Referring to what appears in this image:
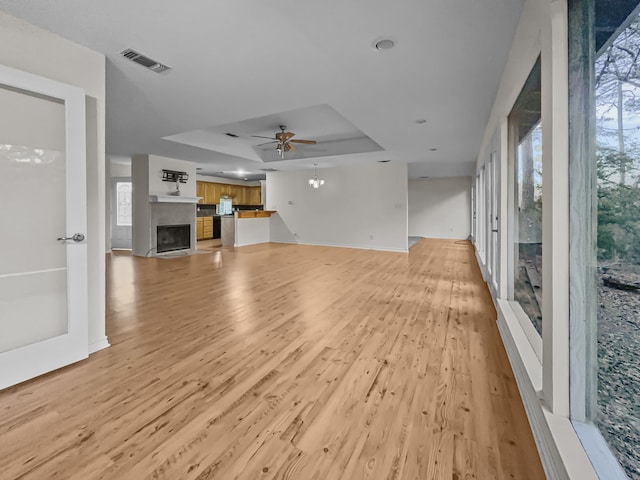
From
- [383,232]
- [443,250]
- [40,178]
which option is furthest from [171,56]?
[443,250]

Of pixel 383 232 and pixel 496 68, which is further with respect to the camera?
pixel 383 232

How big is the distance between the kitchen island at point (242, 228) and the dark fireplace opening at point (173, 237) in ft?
4.14

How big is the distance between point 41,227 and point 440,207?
11.5 m

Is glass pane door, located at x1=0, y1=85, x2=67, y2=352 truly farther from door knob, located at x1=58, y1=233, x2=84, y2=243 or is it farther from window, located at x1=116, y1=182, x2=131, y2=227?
window, located at x1=116, y1=182, x2=131, y2=227

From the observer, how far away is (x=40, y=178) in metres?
2.01

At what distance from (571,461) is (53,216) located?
3194 mm

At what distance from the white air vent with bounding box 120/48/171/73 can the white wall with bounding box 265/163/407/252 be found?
642 cm

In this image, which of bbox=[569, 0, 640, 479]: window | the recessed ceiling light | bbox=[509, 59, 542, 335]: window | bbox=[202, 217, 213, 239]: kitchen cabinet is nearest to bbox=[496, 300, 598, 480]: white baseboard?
bbox=[569, 0, 640, 479]: window

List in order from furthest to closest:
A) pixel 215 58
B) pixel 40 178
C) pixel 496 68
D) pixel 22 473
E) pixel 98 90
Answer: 1. pixel 496 68
2. pixel 215 58
3. pixel 98 90
4. pixel 40 178
5. pixel 22 473

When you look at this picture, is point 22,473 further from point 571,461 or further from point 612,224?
point 612,224

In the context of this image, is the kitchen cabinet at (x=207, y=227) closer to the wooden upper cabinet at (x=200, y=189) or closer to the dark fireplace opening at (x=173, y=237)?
the wooden upper cabinet at (x=200, y=189)

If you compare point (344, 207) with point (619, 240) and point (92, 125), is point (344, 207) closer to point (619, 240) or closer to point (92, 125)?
point (92, 125)

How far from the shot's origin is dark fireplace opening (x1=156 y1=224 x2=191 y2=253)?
7.34m

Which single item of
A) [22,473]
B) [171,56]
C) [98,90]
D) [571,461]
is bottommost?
[22,473]
